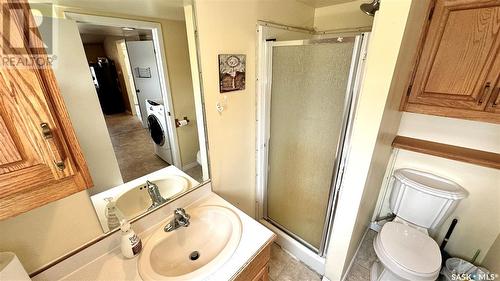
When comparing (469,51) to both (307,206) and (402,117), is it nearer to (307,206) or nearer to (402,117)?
(402,117)

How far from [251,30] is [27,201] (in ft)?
4.15

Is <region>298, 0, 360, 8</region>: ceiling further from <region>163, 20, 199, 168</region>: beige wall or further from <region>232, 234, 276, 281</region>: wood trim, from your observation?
<region>232, 234, 276, 281</region>: wood trim

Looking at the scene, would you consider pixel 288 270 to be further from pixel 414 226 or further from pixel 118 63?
pixel 118 63

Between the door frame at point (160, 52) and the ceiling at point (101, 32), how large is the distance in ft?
0.05

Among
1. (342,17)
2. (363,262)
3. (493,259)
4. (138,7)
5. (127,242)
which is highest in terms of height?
(342,17)

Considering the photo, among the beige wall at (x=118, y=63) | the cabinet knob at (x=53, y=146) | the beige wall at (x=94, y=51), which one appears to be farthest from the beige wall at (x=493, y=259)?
the beige wall at (x=94, y=51)

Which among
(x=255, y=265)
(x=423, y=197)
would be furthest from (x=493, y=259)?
(x=255, y=265)

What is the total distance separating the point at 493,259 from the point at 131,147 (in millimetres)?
2473

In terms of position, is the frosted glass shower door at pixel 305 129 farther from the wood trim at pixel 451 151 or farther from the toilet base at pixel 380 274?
the wood trim at pixel 451 151

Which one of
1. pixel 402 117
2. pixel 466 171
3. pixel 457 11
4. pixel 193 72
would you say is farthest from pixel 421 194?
pixel 193 72

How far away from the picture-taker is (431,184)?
152cm

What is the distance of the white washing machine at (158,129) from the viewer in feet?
3.72

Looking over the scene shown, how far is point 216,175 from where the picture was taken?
136 cm

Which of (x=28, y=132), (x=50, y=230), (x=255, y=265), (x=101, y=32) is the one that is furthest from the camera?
(x=255, y=265)
